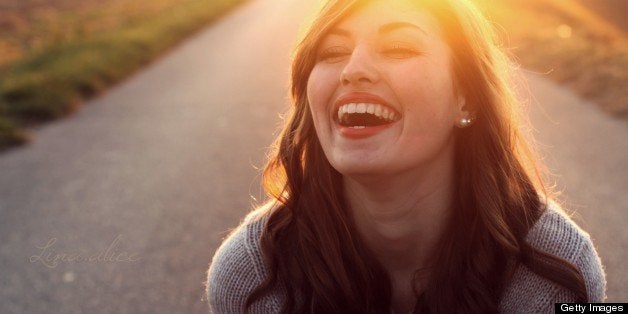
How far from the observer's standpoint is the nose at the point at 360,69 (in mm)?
2111

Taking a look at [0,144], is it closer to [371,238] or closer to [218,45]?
[371,238]

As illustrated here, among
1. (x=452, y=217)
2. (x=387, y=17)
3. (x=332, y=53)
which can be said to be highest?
(x=387, y=17)

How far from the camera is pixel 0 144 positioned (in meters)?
7.33

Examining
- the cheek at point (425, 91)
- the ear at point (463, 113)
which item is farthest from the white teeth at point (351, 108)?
the ear at point (463, 113)

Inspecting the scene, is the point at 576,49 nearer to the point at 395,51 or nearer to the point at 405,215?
the point at 405,215

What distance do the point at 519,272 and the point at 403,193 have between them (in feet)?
1.41

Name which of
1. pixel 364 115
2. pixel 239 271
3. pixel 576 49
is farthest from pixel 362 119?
pixel 576 49

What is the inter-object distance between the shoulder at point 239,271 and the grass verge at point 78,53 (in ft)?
18.6

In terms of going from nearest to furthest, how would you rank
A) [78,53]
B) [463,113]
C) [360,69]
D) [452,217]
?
1. [360,69]
2. [463,113]
3. [452,217]
4. [78,53]

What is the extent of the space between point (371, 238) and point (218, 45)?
1201 cm

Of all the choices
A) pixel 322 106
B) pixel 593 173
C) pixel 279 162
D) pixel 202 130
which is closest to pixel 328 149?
pixel 322 106

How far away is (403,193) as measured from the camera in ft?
7.77

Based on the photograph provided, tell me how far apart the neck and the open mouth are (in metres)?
0.24

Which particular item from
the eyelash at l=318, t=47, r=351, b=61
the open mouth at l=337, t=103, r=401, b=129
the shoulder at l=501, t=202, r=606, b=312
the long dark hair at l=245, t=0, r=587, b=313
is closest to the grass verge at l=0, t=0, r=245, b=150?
the long dark hair at l=245, t=0, r=587, b=313
